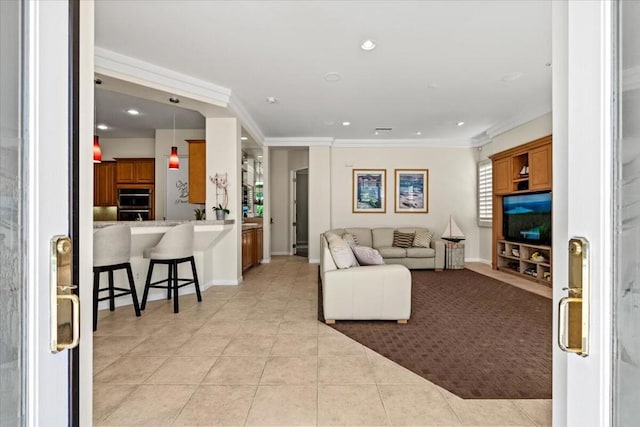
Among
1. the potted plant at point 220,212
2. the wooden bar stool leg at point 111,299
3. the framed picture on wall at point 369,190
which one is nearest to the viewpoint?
the wooden bar stool leg at point 111,299

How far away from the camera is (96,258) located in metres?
3.01

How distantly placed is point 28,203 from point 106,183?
7.39 metres

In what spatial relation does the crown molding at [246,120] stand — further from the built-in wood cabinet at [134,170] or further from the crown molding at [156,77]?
the built-in wood cabinet at [134,170]

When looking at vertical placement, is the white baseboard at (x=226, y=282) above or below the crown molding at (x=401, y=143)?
below

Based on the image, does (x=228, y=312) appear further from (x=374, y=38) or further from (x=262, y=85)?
(x=374, y=38)

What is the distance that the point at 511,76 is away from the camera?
385cm

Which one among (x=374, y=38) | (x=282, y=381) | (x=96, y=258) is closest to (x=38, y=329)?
(x=282, y=381)

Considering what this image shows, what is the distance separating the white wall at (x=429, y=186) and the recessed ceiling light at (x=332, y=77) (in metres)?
3.32

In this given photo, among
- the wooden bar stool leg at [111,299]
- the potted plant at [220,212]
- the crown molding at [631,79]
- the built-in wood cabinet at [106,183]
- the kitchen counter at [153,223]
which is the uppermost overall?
the built-in wood cabinet at [106,183]

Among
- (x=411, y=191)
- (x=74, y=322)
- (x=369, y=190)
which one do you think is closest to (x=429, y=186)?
(x=411, y=191)

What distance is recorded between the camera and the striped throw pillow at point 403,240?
21.2 ft

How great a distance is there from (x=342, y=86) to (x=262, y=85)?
1.05m

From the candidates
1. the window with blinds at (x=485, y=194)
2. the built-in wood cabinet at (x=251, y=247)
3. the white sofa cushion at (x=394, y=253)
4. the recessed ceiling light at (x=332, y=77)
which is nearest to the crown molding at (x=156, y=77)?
the recessed ceiling light at (x=332, y=77)

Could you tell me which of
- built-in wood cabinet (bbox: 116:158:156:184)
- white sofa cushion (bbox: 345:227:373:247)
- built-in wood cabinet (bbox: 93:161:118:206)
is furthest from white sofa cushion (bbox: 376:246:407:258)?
built-in wood cabinet (bbox: 93:161:118:206)
